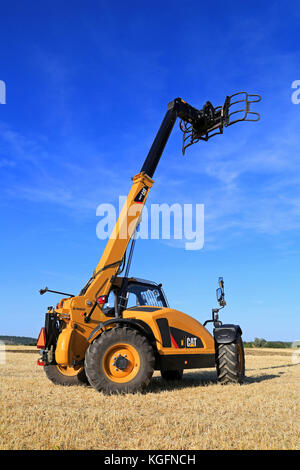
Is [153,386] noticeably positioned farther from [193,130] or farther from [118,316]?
[193,130]

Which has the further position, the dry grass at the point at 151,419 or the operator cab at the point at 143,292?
the operator cab at the point at 143,292

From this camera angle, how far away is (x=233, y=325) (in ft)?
33.9

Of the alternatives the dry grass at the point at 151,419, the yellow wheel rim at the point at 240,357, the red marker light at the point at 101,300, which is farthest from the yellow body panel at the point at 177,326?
the yellow wheel rim at the point at 240,357

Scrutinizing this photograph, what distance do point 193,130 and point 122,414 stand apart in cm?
767

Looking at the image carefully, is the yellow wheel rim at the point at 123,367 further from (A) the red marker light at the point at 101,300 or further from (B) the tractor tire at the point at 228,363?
(B) the tractor tire at the point at 228,363

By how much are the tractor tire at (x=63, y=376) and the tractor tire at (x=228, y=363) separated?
3217 mm

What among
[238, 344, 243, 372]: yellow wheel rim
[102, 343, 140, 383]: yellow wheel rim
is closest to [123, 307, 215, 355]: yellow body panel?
[102, 343, 140, 383]: yellow wheel rim

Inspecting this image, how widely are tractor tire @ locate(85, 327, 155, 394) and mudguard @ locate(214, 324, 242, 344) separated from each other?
230 centimetres

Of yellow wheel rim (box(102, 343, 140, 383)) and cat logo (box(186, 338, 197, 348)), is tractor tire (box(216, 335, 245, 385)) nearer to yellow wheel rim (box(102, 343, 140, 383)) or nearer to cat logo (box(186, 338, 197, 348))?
cat logo (box(186, 338, 197, 348))

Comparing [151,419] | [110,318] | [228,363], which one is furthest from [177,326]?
[151,419]

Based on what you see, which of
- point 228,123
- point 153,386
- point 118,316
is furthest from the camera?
point 228,123

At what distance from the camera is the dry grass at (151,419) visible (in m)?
4.40

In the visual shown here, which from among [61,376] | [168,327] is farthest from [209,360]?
[61,376]
